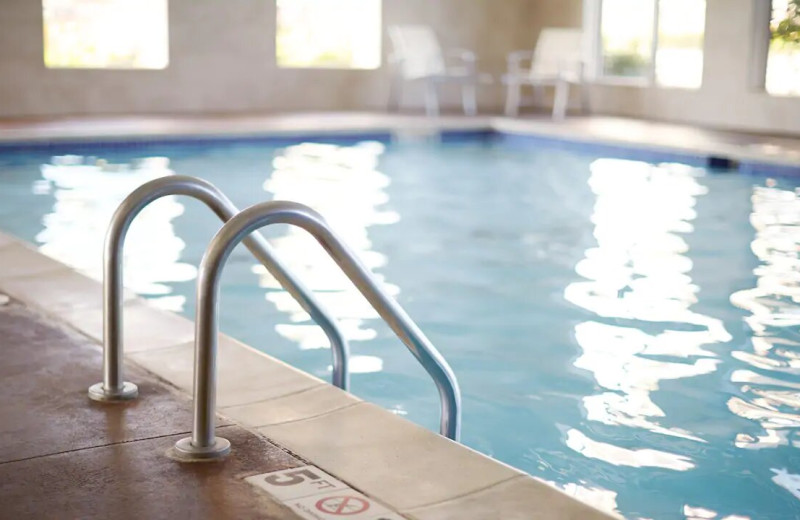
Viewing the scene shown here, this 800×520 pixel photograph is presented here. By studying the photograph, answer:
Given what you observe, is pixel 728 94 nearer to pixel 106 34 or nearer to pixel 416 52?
pixel 416 52

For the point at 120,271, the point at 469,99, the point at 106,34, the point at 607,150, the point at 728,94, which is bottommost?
the point at 607,150

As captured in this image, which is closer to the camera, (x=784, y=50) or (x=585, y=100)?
(x=784, y=50)

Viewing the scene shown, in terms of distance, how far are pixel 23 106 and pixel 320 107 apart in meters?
3.23

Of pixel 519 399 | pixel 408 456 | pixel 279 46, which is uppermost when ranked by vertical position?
Answer: pixel 279 46

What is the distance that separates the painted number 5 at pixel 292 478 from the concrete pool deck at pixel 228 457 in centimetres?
2

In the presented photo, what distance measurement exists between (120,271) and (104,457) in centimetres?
40

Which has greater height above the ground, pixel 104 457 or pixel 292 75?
pixel 292 75

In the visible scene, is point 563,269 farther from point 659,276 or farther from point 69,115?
point 69,115

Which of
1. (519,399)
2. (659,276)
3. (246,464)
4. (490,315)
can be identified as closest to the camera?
(246,464)

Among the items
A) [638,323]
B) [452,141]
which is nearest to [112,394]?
[638,323]

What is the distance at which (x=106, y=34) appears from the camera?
1081 centimetres

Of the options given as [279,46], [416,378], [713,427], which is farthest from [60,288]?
[279,46]

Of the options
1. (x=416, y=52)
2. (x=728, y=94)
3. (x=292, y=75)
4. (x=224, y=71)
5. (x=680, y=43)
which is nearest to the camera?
(x=728, y=94)

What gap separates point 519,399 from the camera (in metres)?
3.27
